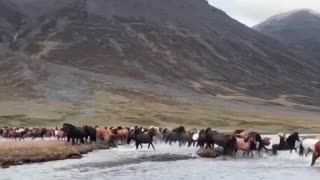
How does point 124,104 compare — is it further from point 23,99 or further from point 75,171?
point 75,171

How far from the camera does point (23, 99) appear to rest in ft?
599

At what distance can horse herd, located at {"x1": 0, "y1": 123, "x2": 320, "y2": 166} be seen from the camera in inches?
2109

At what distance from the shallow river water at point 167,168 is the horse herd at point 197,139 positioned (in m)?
1.19

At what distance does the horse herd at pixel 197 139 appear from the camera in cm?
5356

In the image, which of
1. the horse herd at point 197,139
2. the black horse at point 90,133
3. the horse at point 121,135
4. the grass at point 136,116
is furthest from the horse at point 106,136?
the grass at point 136,116

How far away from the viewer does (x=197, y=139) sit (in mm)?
64438

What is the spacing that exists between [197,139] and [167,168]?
20939mm

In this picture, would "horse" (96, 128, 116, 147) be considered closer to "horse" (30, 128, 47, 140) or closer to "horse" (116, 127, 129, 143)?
"horse" (116, 127, 129, 143)

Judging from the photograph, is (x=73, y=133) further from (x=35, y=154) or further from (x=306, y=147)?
(x=306, y=147)

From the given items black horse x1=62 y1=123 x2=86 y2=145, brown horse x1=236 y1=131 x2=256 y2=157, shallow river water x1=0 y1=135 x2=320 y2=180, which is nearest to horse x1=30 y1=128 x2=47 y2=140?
black horse x1=62 y1=123 x2=86 y2=145

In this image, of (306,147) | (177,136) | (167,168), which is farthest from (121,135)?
(167,168)

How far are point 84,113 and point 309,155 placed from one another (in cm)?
10637

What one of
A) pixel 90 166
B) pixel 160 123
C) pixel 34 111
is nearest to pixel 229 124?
pixel 160 123

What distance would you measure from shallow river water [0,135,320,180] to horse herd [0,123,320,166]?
1194 mm
